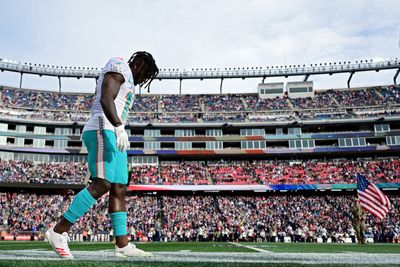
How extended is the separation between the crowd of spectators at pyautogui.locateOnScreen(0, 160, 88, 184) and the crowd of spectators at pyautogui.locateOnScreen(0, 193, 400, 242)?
6.27 feet

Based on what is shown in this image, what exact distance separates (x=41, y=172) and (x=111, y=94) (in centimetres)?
4346

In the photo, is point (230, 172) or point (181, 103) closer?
point (230, 172)

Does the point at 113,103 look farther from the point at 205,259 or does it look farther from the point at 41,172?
the point at 41,172

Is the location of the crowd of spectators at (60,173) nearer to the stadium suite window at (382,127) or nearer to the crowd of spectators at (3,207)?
the crowd of spectators at (3,207)

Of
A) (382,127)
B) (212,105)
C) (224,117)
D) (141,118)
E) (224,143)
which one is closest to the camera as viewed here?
(382,127)

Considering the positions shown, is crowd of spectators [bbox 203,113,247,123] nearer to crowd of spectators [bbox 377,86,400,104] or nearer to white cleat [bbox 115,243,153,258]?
crowd of spectators [bbox 377,86,400,104]

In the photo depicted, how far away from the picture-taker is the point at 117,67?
464cm

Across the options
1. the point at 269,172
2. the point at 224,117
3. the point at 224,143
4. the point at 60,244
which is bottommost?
the point at 60,244

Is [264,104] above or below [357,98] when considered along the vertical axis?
below

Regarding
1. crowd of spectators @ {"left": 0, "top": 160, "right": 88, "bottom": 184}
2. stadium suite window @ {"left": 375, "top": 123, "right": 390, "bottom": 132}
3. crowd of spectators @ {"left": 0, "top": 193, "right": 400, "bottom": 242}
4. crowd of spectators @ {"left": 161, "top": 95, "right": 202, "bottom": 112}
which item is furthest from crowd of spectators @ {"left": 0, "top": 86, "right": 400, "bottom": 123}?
crowd of spectators @ {"left": 0, "top": 193, "right": 400, "bottom": 242}

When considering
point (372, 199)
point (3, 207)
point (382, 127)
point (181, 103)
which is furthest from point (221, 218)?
point (382, 127)

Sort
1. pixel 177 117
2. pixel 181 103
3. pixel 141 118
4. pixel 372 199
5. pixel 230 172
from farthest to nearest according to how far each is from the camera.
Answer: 1. pixel 181 103
2. pixel 177 117
3. pixel 141 118
4. pixel 230 172
5. pixel 372 199

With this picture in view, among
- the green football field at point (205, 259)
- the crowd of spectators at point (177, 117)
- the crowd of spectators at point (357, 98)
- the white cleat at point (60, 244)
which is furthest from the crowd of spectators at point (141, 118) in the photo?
the white cleat at point (60, 244)

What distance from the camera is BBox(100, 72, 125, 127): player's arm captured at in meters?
4.34
